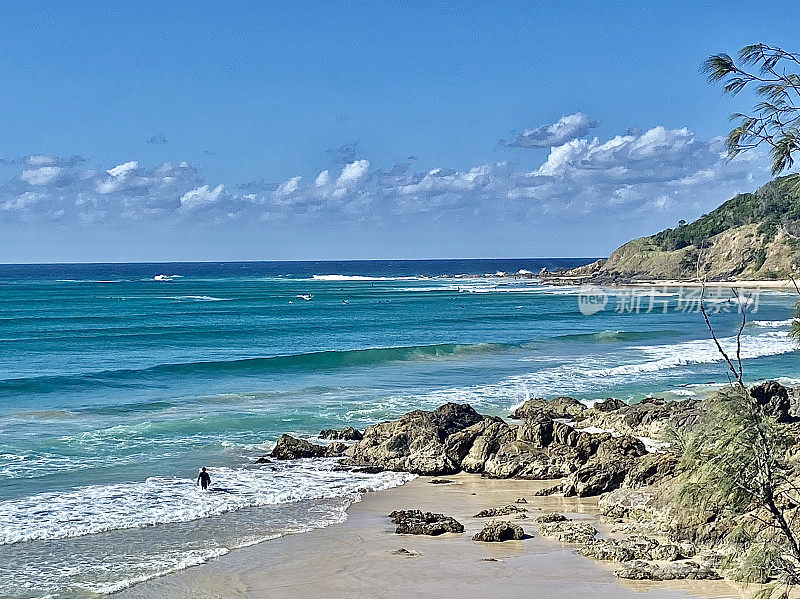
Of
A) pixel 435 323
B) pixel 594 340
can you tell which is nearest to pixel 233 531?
pixel 594 340

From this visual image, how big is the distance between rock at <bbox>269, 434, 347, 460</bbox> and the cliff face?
238 feet

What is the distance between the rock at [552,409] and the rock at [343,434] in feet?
15.2

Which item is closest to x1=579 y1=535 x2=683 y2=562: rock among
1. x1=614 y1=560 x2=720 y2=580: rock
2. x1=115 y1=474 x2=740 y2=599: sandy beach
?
x1=115 y1=474 x2=740 y2=599: sandy beach

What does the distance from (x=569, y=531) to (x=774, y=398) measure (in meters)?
9.07

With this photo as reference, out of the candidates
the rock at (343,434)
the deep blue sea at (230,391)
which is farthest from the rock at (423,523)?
the rock at (343,434)

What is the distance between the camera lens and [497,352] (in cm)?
4125

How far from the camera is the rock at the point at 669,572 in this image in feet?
39.9

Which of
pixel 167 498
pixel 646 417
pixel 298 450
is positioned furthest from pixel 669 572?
pixel 298 450

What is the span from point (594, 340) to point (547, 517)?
32.1 m

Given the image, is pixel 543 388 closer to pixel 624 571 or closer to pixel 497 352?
pixel 497 352

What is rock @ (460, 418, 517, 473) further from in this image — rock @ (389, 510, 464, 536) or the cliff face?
the cliff face

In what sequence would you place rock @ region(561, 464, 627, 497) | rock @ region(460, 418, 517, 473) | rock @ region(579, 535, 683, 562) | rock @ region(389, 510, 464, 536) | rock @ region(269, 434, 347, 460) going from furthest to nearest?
rock @ region(269, 434, 347, 460), rock @ region(460, 418, 517, 473), rock @ region(561, 464, 627, 497), rock @ region(389, 510, 464, 536), rock @ region(579, 535, 683, 562)

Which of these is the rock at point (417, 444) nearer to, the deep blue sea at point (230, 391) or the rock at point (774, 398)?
the deep blue sea at point (230, 391)

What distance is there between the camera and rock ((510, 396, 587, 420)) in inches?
947
